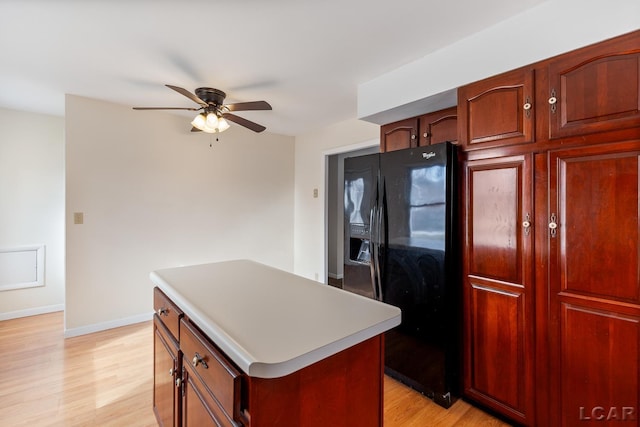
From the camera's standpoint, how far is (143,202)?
127 inches

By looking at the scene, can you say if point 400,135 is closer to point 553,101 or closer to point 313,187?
point 553,101

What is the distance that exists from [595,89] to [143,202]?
12.4 ft

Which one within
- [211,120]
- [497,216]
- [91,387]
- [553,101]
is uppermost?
[211,120]

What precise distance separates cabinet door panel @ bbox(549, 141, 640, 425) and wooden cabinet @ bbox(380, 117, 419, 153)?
1141 mm

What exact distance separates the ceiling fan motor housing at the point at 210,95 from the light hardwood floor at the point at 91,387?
2.28 meters

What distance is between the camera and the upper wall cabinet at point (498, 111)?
5.18ft

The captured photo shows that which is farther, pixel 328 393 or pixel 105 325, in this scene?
pixel 105 325

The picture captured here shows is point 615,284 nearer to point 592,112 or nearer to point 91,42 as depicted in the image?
point 592,112

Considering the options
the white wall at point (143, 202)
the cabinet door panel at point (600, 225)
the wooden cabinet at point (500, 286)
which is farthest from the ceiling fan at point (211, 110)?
the cabinet door panel at point (600, 225)

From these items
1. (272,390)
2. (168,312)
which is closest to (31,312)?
(168,312)

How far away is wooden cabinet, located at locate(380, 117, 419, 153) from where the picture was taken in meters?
2.48

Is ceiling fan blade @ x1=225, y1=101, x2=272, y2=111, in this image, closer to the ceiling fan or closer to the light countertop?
the ceiling fan

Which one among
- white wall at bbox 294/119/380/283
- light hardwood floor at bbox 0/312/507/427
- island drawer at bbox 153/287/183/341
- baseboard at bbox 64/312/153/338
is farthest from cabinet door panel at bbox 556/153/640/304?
baseboard at bbox 64/312/153/338

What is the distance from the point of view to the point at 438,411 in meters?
1.83
